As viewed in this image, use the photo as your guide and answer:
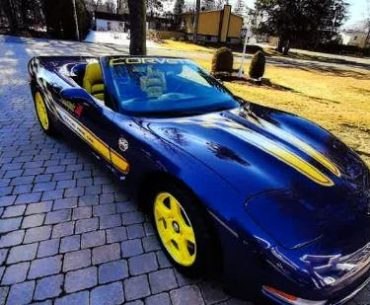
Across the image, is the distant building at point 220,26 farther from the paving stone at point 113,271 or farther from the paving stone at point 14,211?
the paving stone at point 113,271

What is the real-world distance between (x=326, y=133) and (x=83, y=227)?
7.75 feet

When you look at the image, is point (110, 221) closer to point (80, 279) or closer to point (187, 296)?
point (80, 279)

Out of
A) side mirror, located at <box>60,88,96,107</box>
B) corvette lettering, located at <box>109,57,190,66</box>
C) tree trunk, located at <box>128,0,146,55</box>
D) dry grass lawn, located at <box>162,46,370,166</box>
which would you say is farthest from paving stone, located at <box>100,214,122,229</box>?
tree trunk, located at <box>128,0,146,55</box>

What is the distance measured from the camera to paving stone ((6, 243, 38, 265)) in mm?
2240

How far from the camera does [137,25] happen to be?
27.1 feet

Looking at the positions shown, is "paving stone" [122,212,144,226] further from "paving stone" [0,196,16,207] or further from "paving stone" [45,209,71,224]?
"paving stone" [0,196,16,207]

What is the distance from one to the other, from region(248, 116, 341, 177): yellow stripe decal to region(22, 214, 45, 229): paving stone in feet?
6.76

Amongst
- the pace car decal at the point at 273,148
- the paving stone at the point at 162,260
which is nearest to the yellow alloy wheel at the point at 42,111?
the pace car decal at the point at 273,148

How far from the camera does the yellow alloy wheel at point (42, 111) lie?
14.0 ft

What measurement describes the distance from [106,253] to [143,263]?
307mm

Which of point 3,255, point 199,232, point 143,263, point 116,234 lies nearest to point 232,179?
point 199,232

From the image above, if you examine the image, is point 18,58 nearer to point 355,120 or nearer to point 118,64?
point 118,64

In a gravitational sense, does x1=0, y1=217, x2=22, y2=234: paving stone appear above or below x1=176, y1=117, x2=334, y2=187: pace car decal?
below

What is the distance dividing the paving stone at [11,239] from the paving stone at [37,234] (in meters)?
0.04
